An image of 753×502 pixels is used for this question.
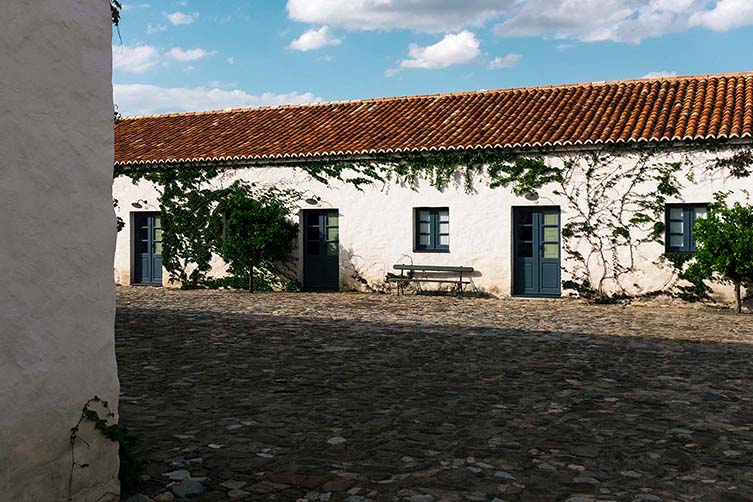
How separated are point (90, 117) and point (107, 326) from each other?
1.00 meters

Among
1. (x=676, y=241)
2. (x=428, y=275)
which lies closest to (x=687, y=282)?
(x=676, y=241)

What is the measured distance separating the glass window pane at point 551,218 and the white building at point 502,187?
2 centimetres

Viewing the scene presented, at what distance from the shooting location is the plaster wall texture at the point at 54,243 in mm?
3363

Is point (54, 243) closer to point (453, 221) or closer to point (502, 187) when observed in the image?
point (502, 187)

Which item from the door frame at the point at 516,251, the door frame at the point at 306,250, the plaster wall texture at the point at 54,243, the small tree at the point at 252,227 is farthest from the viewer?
the door frame at the point at 306,250

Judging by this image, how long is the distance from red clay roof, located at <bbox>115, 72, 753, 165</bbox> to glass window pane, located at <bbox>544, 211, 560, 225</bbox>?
151 cm

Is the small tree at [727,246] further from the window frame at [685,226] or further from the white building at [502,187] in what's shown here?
the white building at [502,187]

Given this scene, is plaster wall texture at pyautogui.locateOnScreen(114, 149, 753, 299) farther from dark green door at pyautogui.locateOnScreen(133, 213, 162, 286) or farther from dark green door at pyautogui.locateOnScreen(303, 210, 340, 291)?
dark green door at pyautogui.locateOnScreen(133, 213, 162, 286)

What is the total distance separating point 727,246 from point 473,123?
22.4 feet

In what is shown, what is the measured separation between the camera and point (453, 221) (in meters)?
17.9

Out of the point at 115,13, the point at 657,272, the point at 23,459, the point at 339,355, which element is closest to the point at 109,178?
the point at 23,459

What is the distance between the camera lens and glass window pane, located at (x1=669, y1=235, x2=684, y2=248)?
52.6ft

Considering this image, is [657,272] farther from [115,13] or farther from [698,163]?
[115,13]

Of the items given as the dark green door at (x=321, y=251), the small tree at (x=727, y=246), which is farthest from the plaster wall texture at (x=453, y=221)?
the small tree at (x=727, y=246)
